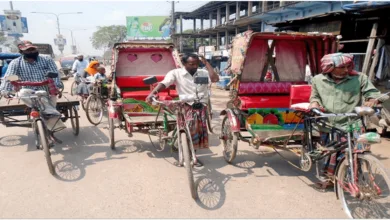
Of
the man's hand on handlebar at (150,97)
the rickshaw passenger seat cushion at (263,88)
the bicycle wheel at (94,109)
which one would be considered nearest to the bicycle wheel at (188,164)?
the man's hand on handlebar at (150,97)

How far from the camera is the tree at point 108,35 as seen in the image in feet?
248

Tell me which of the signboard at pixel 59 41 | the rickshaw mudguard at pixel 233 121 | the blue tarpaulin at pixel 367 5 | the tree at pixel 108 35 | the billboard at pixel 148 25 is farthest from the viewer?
the tree at pixel 108 35

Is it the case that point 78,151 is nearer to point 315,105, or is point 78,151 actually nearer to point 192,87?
point 192,87

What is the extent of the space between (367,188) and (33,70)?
200 inches

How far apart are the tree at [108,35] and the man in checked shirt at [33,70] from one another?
7078cm

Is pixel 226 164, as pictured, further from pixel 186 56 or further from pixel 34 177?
pixel 34 177

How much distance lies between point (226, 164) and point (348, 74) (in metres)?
2.15

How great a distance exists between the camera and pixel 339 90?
3244 millimetres

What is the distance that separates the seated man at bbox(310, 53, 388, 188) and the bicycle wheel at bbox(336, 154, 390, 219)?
1.13 ft

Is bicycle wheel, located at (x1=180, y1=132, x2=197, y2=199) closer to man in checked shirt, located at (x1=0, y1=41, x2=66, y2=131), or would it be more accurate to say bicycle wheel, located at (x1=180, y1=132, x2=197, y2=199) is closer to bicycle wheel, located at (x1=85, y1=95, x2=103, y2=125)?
man in checked shirt, located at (x1=0, y1=41, x2=66, y2=131)

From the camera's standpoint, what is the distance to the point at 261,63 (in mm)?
5422

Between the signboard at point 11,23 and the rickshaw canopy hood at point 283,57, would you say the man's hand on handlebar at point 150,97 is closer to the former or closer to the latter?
the rickshaw canopy hood at point 283,57

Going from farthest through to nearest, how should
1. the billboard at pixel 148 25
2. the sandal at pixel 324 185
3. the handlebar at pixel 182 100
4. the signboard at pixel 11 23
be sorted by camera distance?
the billboard at pixel 148 25
the signboard at pixel 11 23
the handlebar at pixel 182 100
the sandal at pixel 324 185

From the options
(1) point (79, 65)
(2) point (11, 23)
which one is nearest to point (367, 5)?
(1) point (79, 65)
